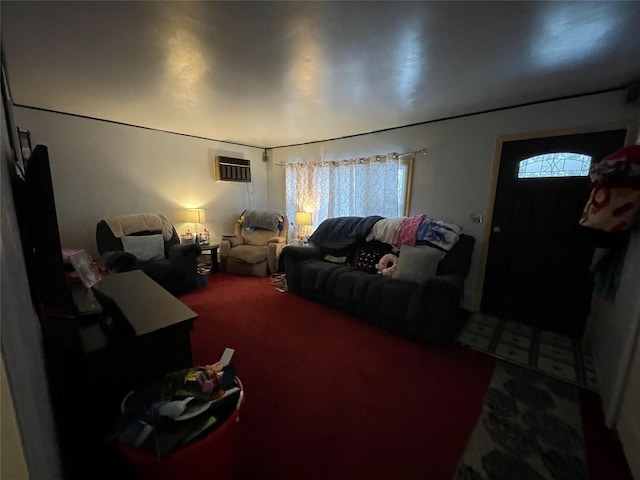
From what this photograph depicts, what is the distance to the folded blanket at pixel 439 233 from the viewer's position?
110 inches

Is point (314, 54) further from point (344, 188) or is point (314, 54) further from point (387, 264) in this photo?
point (344, 188)

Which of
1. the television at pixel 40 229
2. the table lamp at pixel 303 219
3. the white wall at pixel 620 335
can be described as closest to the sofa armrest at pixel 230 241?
the table lamp at pixel 303 219

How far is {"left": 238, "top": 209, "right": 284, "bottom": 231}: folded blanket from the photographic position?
4.36 meters

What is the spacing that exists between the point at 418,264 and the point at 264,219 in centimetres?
268

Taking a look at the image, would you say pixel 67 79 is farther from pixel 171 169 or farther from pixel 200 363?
pixel 200 363

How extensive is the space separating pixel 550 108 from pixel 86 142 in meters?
5.04

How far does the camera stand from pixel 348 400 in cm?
170

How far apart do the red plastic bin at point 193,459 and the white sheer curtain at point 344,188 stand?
10.2 ft

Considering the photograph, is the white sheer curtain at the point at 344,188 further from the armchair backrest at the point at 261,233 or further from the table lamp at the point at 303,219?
the armchair backrest at the point at 261,233

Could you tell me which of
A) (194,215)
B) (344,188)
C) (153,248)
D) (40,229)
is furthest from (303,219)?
(40,229)

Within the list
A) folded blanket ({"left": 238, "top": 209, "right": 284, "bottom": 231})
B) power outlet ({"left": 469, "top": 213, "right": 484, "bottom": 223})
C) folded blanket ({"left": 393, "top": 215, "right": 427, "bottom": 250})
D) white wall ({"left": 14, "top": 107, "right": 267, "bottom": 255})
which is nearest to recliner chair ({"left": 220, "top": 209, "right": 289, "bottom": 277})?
folded blanket ({"left": 238, "top": 209, "right": 284, "bottom": 231})

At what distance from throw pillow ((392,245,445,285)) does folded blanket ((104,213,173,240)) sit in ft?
10.1

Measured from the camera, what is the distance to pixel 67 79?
82.4 inches

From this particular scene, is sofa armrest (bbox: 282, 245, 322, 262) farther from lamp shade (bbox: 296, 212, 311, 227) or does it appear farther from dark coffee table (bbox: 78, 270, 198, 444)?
dark coffee table (bbox: 78, 270, 198, 444)
